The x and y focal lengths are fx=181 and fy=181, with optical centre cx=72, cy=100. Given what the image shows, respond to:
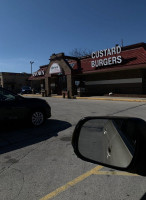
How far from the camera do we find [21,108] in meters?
7.07

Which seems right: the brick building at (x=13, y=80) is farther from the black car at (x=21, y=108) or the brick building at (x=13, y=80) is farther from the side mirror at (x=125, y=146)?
the side mirror at (x=125, y=146)

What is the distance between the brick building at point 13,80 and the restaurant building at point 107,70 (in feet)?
75.8

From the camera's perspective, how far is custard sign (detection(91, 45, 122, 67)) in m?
20.1

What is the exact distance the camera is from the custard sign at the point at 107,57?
20.1 meters

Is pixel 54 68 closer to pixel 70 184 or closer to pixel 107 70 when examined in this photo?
pixel 107 70

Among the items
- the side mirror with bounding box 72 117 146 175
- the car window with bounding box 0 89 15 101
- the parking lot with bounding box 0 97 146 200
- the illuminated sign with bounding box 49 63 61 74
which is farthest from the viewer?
Answer: the illuminated sign with bounding box 49 63 61 74

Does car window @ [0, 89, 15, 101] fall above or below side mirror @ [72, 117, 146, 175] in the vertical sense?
above

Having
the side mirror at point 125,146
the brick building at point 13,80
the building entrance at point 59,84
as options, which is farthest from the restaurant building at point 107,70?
the brick building at point 13,80

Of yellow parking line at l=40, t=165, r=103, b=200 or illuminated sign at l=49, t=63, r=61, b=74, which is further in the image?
illuminated sign at l=49, t=63, r=61, b=74

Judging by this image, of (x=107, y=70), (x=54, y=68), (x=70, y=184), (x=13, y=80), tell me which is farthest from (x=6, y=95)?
(x=13, y=80)

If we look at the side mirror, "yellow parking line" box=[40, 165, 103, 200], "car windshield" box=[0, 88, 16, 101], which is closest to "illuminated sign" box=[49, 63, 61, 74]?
"car windshield" box=[0, 88, 16, 101]

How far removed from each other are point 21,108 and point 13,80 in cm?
4508

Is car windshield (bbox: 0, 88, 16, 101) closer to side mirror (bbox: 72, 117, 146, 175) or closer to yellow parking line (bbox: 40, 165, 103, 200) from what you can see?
yellow parking line (bbox: 40, 165, 103, 200)

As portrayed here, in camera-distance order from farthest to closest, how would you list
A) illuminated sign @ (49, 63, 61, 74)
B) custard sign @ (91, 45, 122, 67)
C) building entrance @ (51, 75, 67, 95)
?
building entrance @ (51, 75, 67, 95)
illuminated sign @ (49, 63, 61, 74)
custard sign @ (91, 45, 122, 67)
